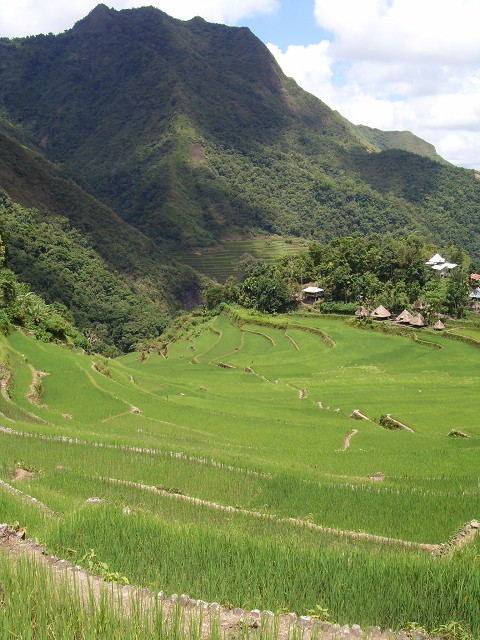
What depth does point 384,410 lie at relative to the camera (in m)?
27.5

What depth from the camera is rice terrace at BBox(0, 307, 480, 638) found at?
639 cm

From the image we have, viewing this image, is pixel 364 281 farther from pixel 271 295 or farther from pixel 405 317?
pixel 405 317

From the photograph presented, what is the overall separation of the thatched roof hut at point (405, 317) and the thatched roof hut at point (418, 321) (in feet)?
1.25

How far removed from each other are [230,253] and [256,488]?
11336 cm

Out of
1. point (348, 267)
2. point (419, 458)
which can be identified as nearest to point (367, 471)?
point (419, 458)

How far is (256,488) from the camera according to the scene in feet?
43.9

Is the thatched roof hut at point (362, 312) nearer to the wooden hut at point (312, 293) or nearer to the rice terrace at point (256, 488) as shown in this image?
the wooden hut at point (312, 293)

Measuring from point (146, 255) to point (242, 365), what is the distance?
53.4 m

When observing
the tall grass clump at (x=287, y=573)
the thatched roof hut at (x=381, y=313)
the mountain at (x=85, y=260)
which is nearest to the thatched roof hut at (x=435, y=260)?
the thatched roof hut at (x=381, y=313)

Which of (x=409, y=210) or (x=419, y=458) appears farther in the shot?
(x=409, y=210)

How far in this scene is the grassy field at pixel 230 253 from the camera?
4537 inches

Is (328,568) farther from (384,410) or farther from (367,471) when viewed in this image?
(384,410)

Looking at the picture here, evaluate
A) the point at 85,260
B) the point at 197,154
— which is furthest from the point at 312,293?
the point at 197,154

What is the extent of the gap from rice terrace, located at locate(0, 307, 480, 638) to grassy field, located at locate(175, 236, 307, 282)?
3097 inches
